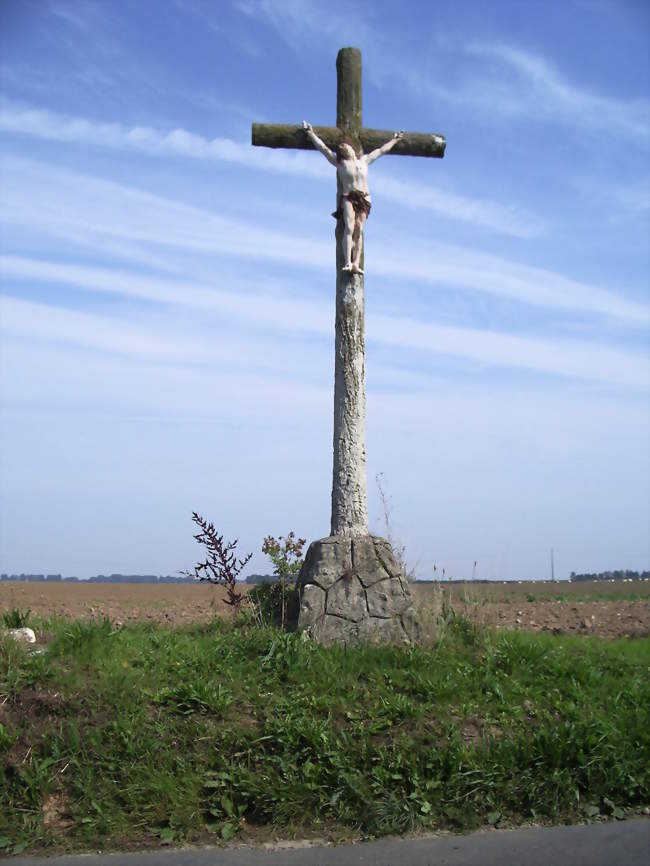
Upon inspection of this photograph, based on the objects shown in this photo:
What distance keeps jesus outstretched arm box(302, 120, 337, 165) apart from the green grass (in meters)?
4.80

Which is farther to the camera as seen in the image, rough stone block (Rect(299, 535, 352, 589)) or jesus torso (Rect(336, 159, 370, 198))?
jesus torso (Rect(336, 159, 370, 198))

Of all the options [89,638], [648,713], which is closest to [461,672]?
[648,713]

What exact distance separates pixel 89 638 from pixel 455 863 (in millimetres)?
3282

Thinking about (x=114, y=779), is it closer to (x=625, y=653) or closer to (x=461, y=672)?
(x=461, y=672)

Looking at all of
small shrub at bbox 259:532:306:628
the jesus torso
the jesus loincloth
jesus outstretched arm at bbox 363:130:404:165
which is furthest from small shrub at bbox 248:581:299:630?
jesus outstretched arm at bbox 363:130:404:165

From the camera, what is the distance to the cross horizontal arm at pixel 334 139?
8016 mm

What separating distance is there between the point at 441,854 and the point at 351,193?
5.86 metres

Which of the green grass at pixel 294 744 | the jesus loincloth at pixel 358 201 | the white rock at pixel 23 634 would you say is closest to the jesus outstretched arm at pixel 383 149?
the jesus loincloth at pixel 358 201

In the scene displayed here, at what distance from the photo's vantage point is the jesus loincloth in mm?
7891

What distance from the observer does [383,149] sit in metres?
8.14

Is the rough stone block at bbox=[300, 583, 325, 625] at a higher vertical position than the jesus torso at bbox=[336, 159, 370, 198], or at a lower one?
lower

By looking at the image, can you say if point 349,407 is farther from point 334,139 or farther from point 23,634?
point 23,634

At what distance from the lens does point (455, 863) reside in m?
4.19

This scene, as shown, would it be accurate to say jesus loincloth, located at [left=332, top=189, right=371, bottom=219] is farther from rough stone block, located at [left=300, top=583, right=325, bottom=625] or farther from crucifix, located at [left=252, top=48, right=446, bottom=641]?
→ rough stone block, located at [left=300, top=583, right=325, bottom=625]
